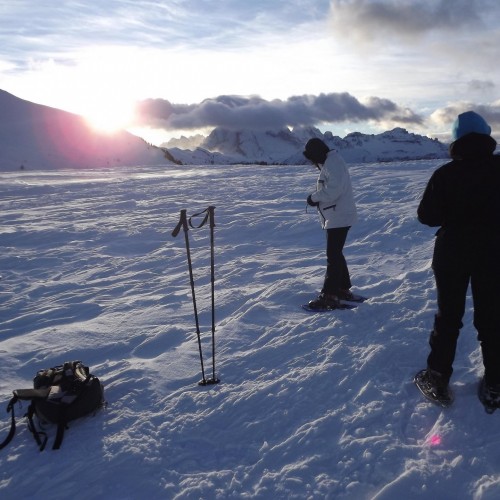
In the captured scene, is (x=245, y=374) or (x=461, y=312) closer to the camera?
(x=461, y=312)

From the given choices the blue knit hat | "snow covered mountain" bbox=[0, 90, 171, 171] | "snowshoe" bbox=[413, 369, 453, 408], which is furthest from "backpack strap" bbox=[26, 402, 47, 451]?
"snow covered mountain" bbox=[0, 90, 171, 171]

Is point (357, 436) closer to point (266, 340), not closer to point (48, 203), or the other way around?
point (266, 340)

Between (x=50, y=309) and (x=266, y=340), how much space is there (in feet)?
11.9

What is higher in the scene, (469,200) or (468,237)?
(469,200)

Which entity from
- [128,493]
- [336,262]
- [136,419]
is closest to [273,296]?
[336,262]

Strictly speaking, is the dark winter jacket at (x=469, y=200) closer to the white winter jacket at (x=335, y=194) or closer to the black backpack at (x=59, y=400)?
the white winter jacket at (x=335, y=194)

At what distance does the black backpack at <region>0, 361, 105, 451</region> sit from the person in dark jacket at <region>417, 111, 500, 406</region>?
2.86 m

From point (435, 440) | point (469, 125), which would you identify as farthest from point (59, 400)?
point (469, 125)

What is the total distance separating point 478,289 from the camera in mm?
3492

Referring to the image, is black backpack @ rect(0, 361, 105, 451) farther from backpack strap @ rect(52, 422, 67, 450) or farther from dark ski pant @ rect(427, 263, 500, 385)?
dark ski pant @ rect(427, 263, 500, 385)

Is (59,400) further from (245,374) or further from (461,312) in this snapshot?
(461,312)

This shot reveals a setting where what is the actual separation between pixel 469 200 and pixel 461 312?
0.89 m

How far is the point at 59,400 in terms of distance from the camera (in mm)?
3877

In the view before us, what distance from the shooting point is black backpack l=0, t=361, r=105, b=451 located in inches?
149
